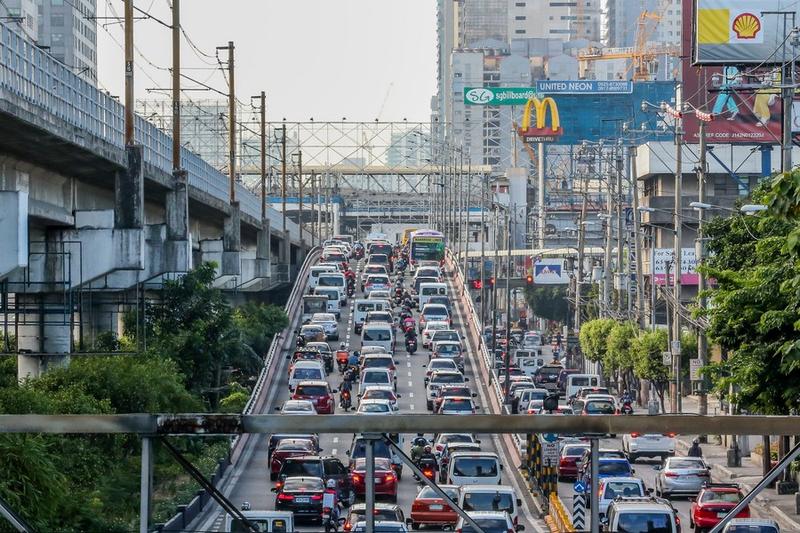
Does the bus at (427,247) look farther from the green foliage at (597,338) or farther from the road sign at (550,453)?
the road sign at (550,453)

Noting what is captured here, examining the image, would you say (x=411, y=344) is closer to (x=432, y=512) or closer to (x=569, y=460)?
(x=569, y=460)

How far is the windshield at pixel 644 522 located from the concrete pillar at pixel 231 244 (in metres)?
38.3

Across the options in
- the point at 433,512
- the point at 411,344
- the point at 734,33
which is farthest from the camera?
the point at 411,344

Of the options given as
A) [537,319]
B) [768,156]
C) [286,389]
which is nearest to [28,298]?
[286,389]

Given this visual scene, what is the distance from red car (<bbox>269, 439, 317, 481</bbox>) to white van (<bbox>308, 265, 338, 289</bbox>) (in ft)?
162

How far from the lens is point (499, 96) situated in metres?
192

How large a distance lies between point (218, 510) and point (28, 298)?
1411 centimetres

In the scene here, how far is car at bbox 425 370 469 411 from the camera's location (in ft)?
197

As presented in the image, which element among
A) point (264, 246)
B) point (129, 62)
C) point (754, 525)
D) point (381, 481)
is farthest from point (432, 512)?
point (264, 246)

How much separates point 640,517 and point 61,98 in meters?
13.6

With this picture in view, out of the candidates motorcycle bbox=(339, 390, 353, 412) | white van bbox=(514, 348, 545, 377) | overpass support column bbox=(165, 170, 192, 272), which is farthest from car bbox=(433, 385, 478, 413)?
white van bbox=(514, 348, 545, 377)


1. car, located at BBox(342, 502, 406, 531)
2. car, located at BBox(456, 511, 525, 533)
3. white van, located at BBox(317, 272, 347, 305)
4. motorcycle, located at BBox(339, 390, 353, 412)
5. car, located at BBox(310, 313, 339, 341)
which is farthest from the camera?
white van, located at BBox(317, 272, 347, 305)

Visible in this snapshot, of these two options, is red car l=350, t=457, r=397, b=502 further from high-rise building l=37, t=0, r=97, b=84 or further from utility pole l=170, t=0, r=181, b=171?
high-rise building l=37, t=0, r=97, b=84

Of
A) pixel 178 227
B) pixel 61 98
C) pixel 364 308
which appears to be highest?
pixel 61 98
